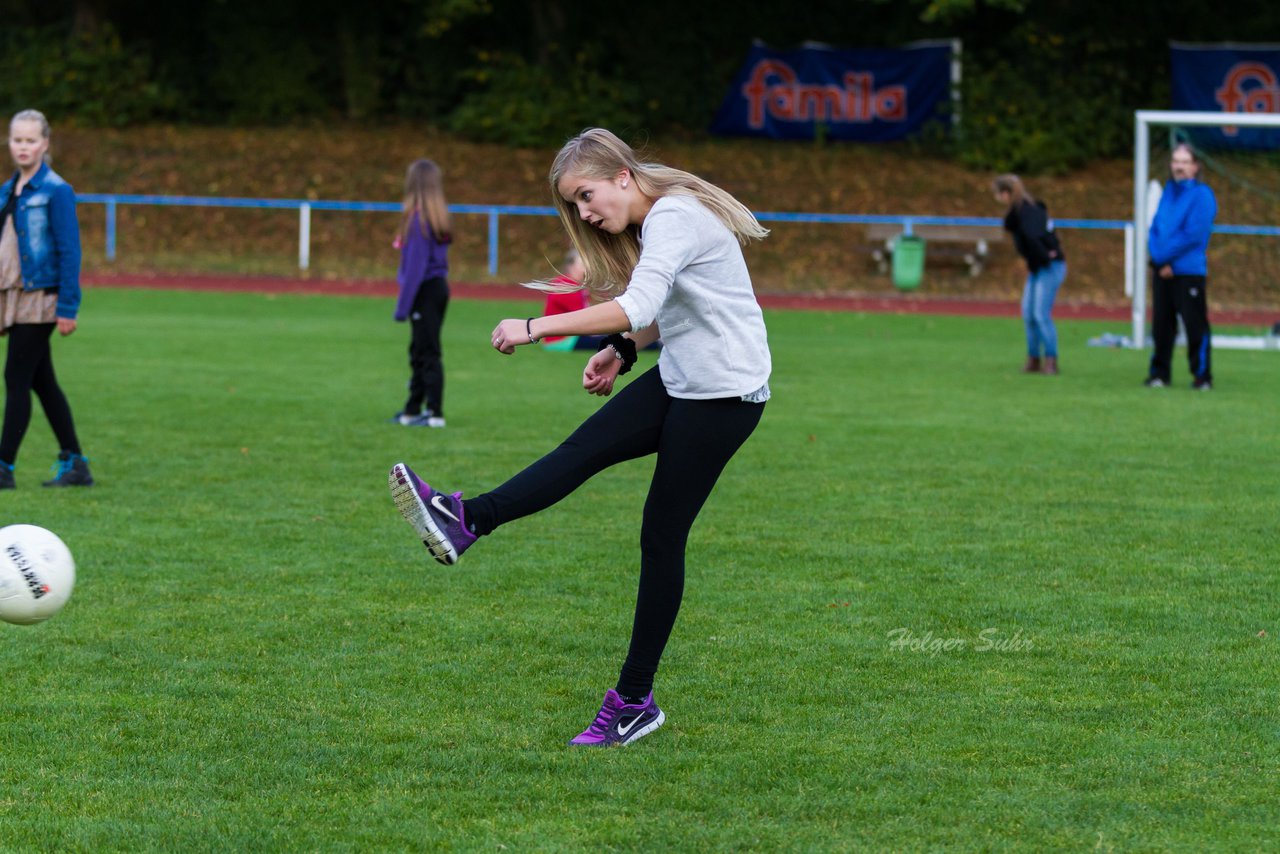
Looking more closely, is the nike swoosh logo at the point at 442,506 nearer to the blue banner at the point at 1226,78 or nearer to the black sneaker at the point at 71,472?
the black sneaker at the point at 71,472

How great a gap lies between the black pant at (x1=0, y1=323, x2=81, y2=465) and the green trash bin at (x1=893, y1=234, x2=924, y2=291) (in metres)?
21.1

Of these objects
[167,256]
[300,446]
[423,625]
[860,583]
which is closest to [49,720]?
[423,625]

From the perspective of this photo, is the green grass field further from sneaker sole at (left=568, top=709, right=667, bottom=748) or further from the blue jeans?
the blue jeans

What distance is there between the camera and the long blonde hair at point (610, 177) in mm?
4711

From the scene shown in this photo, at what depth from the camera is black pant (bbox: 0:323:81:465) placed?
29.7ft

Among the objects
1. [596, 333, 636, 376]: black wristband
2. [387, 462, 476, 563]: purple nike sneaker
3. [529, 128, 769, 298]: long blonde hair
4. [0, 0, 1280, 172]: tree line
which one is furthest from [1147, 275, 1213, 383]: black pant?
[0, 0, 1280, 172]: tree line

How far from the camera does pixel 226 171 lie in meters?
34.5

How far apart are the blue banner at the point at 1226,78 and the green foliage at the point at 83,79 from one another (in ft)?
73.2

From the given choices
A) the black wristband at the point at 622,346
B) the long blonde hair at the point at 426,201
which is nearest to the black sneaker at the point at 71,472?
the long blonde hair at the point at 426,201

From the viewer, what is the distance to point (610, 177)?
4.71m

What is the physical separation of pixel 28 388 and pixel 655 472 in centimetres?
565

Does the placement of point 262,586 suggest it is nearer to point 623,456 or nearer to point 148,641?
point 148,641

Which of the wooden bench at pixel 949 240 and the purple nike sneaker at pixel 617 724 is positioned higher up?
the wooden bench at pixel 949 240

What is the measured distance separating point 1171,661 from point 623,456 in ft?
7.57
